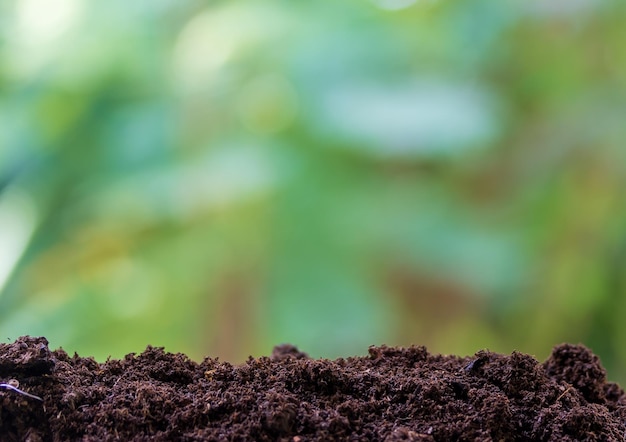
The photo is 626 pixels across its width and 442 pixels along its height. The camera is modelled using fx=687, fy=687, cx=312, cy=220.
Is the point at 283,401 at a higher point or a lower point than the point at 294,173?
lower

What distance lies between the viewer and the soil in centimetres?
45

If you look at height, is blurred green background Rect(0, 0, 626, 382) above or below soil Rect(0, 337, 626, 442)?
above

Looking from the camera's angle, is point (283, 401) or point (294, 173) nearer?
point (283, 401)

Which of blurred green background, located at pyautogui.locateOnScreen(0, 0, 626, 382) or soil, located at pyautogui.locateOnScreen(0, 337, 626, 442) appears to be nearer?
soil, located at pyautogui.locateOnScreen(0, 337, 626, 442)

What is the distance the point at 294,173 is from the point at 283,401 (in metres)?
1.00

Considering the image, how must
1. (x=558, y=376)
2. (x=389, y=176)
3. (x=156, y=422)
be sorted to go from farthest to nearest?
(x=389, y=176), (x=558, y=376), (x=156, y=422)

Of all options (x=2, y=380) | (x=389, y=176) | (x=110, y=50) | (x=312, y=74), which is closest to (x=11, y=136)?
(x=110, y=50)

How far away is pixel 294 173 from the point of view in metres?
1.44

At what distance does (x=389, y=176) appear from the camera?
5.23 ft

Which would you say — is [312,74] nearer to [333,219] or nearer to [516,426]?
[333,219]

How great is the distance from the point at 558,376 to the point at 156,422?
35 centimetres

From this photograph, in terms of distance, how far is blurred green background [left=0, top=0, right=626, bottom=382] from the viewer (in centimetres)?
145

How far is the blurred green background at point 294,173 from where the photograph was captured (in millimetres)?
1446

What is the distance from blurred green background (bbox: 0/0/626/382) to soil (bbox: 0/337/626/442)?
2.90 feet
